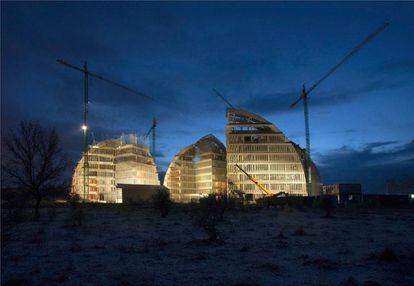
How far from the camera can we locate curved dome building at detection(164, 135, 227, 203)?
139500mm

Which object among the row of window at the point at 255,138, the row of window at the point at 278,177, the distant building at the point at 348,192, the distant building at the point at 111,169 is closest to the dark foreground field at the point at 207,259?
the distant building at the point at 348,192

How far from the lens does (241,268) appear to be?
1691 centimetres

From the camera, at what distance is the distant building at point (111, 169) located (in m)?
131

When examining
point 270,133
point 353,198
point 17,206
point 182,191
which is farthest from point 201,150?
point 17,206

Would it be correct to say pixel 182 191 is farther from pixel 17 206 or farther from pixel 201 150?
pixel 17 206

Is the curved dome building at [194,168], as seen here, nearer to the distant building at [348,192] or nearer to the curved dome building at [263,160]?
the curved dome building at [263,160]

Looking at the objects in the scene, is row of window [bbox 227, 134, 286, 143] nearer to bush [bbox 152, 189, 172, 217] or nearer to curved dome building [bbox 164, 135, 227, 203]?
curved dome building [bbox 164, 135, 227, 203]

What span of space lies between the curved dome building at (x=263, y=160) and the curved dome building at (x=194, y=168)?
16560mm

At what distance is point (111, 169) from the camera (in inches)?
5374

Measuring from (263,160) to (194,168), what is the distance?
117ft

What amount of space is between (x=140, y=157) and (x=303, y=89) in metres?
69.3

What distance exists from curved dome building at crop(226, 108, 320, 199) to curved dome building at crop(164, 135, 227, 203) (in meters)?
16.6

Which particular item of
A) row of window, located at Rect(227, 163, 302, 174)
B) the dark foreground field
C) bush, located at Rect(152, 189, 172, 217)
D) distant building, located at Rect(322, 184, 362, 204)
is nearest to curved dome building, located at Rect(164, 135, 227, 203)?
row of window, located at Rect(227, 163, 302, 174)

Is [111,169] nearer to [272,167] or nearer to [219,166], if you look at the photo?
[219,166]
